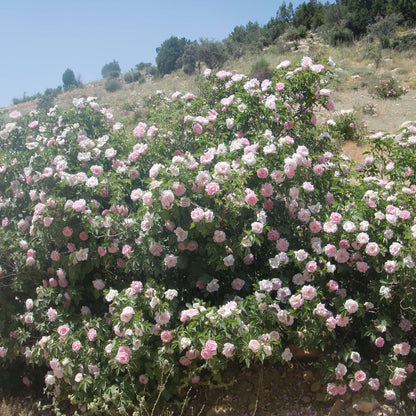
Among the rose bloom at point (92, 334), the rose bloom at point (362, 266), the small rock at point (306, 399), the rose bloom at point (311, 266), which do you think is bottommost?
the small rock at point (306, 399)

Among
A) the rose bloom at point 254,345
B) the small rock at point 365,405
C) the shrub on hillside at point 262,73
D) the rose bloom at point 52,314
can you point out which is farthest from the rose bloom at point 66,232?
the shrub on hillside at point 262,73

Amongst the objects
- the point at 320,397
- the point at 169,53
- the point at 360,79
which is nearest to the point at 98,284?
the point at 320,397

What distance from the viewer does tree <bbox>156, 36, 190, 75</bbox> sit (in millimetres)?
26641

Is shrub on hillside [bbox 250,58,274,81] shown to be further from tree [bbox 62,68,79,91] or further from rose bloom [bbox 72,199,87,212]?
tree [bbox 62,68,79,91]

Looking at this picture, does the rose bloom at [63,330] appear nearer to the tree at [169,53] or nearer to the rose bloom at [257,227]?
the rose bloom at [257,227]

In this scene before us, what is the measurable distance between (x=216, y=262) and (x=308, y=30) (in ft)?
77.2

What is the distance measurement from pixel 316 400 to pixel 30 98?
A: 119ft

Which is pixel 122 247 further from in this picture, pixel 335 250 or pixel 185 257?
pixel 335 250

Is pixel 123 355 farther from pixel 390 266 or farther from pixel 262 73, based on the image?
pixel 262 73

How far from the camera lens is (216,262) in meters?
3.11

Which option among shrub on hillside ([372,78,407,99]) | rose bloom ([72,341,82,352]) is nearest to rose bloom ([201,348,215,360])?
rose bloom ([72,341,82,352])

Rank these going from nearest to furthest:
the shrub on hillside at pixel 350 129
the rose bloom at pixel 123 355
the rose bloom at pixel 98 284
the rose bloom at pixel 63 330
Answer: the rose bloom at pixel 123 355 < the rose bloom at pixel 63 330 < the rose bloom at pixel 98 284 < the shrub on hillside at pixel 350 129

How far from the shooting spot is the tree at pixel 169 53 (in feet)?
87.4

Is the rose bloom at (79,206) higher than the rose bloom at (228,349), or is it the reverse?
the rose bloom at (79,206)
